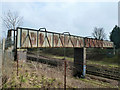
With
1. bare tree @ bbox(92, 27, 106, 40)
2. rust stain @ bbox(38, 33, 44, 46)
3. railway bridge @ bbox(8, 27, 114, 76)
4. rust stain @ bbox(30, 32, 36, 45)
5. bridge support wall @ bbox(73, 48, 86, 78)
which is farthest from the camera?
bare tree @ bbox(92, 27, 106, 40)

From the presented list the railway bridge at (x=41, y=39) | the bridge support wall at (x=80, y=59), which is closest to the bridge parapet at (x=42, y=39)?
the railway bridge at (x=41, y=39)

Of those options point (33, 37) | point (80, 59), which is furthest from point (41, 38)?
point (80, 59)

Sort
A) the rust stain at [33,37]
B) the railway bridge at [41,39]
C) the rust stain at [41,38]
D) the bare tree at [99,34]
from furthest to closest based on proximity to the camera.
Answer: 1. the bare tree at [99,34]
2. the rust stain at [41,38]
3. the rust stain at [33,37]
4. the railway bridge at [41,39]

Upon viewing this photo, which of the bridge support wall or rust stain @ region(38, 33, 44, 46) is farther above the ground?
rust stain @ region(38, 33, 44, 46)

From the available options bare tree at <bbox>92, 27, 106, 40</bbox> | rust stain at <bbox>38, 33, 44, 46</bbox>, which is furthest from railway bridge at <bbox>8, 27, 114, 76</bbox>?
bare tree at <bbox>92, 27, 106, 40</bbox>

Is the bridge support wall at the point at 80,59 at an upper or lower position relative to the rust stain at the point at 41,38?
lower

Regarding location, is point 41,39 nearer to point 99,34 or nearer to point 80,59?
point 80,59

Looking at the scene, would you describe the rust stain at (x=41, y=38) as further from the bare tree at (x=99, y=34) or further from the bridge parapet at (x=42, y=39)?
the bare tree at (x=99, y=34)

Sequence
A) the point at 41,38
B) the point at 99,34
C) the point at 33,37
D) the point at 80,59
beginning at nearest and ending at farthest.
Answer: the point at 33,37 < the point at 41,38 < the point at 80,59 < the point at 99,34

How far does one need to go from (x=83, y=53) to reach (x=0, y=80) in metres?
11.5

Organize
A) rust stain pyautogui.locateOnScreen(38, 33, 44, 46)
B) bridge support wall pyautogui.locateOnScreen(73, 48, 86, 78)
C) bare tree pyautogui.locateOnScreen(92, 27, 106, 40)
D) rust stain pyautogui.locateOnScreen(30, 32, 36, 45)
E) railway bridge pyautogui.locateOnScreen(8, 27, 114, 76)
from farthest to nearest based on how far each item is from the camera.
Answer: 1. bare tree pyautogui.locateOnScreen(92, 27, 106, 40)
2. bridge support wall pyautogui.locateOnScreen(73, 48, 86, 78)
3. rust stain pyautogui.locateOnScreen(38, 33, 44, 46)
4. rust stain pyautogui.locateOnScreen(30, 32, 36, 45)
5. railway bridge pyautogui.locateOnScreen(8, 27, 114, 76)

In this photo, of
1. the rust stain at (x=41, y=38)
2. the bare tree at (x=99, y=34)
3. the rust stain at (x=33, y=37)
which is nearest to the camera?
the rust stain at (x=33, y=37)

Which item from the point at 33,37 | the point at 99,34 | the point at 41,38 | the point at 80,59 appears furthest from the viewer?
the point at 99,34

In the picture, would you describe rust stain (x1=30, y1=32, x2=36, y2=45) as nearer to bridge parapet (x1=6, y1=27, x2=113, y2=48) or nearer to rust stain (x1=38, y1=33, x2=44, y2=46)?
bridge parapet (x1=6, y1=27, x2=113, y2=48)
